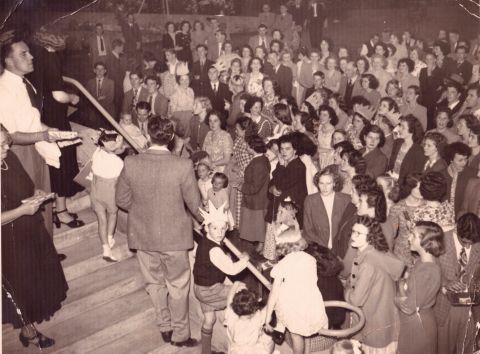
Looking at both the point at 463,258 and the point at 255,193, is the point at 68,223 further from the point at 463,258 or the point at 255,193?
the point at 463,258

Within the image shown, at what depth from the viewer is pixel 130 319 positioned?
13.1 ft

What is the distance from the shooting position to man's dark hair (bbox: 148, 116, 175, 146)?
10.8 feet

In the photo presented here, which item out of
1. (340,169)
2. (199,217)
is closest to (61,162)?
(199,217)

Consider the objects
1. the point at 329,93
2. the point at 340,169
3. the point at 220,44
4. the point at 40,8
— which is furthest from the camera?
the point at 220,44

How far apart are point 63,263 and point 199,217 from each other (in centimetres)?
144

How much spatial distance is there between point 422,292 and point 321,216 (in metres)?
1.13

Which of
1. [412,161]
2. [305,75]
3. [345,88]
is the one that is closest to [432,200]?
[412,161]

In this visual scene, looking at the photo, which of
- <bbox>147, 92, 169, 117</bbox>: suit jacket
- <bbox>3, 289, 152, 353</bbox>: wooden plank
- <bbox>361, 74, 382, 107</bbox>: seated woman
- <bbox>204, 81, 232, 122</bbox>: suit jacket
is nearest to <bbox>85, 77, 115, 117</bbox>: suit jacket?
<bbox>147, 92, 169, 117</bbox>: suit jacket

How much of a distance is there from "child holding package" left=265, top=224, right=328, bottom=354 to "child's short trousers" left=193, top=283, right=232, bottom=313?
42 centimetres

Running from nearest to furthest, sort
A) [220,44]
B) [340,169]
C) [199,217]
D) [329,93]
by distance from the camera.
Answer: [199,217]
[340,169]
[329,93]
[220,44]

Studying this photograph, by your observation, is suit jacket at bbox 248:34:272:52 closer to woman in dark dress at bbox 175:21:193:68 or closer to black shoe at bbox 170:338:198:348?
woman in dark dress at bbox 175:21:193:68

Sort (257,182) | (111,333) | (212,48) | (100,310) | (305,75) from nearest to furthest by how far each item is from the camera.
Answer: (111,333) → (100,310) → (257,182) → (305,75) → (212,48)

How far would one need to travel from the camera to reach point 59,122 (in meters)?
4.07

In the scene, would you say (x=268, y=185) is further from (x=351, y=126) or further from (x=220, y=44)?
(x=220, y=44)
